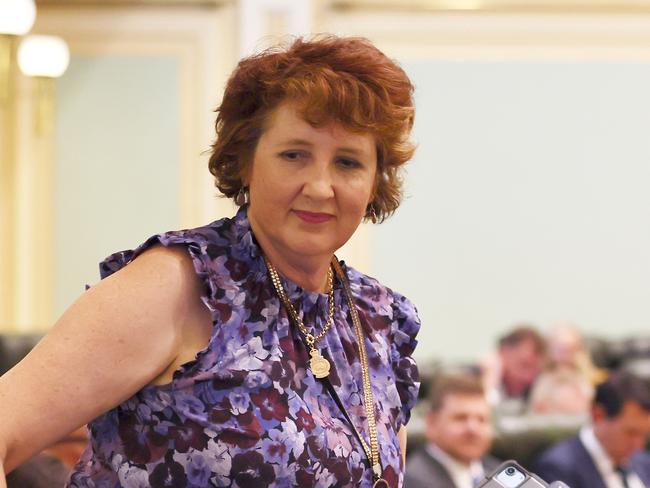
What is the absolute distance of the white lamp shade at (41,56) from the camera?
26.4 feet

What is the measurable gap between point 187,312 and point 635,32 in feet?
23.9

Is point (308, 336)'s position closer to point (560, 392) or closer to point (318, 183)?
point (318, 183)

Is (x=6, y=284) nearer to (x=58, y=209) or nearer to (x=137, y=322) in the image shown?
(x=58, y=209)

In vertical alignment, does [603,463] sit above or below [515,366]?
above

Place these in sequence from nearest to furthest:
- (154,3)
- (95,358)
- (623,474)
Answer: (95,358) → (623,474) → (154,3)

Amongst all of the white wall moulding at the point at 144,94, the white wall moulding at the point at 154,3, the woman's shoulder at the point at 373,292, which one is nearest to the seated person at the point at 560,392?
the white wall moulding at the point at 144,94

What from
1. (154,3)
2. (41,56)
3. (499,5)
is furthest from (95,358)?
(499,5)

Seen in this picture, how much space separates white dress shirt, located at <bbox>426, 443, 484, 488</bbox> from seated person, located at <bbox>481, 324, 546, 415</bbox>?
2.66 meters

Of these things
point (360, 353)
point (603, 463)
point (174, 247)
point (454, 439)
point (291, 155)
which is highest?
point (291, 155)

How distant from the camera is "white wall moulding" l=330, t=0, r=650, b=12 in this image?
332 inches

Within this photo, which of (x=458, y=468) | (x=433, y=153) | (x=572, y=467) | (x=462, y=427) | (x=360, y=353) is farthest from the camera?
(x=433, y=153)

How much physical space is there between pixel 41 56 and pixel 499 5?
300 cm

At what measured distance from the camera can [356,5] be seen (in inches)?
334

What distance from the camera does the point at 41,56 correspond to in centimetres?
803
